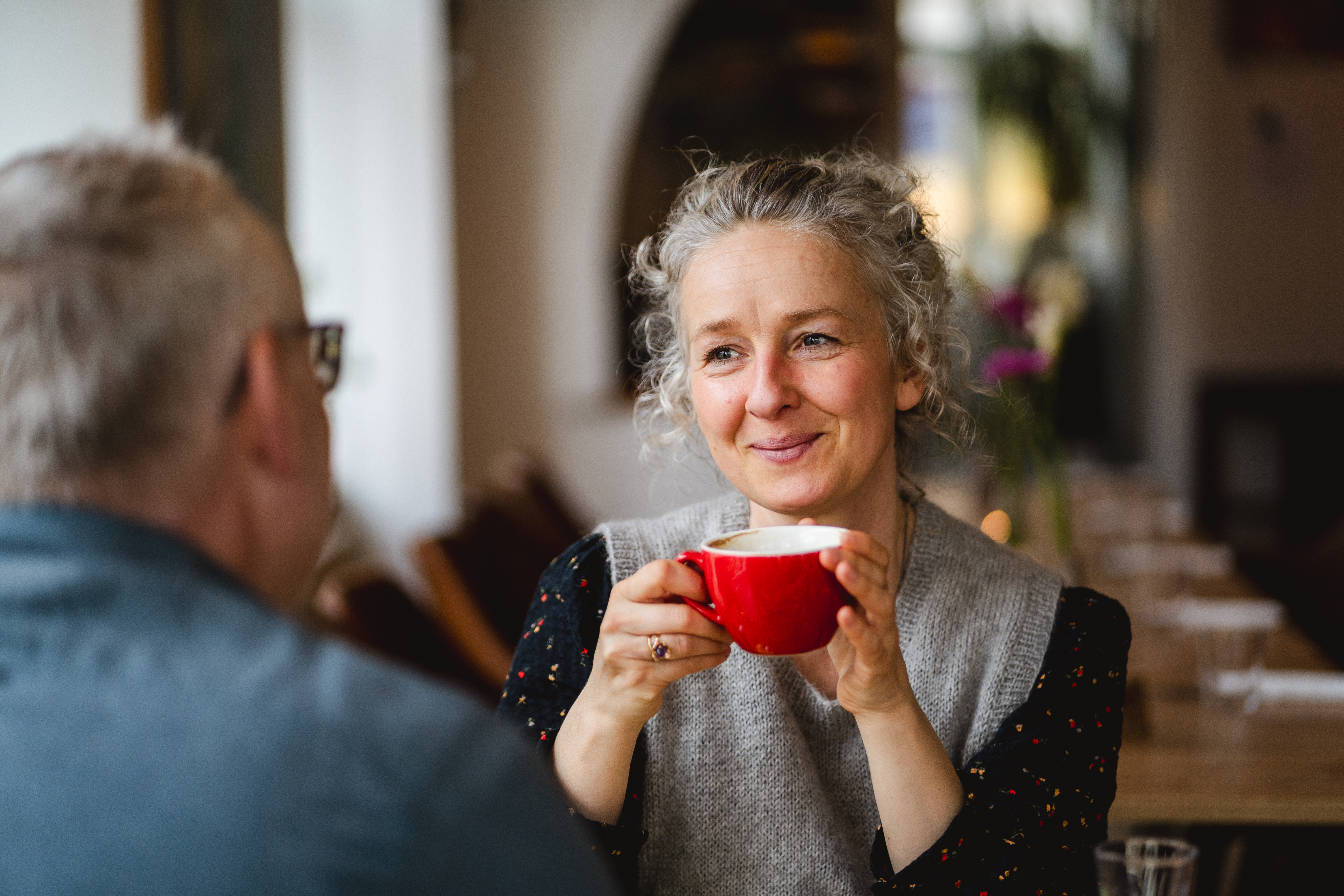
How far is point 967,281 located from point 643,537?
1.66 feet

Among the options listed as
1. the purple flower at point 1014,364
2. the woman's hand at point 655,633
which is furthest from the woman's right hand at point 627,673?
the purple flower at point 1014,364

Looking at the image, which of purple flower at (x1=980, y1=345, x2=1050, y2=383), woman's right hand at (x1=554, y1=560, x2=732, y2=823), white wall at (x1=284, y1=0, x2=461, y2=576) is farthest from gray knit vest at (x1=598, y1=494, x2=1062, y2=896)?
white wall at (x1=284, y1=0, x2=461, y2=576)

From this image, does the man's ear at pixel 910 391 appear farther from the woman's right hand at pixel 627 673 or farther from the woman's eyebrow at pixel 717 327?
the woman's right hand at pixel 627 673

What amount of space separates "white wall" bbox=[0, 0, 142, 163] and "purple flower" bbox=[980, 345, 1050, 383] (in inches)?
65.9

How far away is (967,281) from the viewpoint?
1.51 metres

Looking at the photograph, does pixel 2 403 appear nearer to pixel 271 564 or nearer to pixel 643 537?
pixel 271 564

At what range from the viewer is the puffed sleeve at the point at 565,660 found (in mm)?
1208

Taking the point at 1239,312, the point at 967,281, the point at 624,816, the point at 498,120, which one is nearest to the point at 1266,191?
the point at 1239,312

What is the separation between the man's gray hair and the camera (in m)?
0.65

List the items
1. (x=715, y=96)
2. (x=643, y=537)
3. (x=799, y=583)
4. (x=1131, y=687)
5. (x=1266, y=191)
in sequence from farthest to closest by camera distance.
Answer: (x=1266, y=191), (x=715, y=96), (x=1131, y=687), (x=643, y=537), (x=799, y=583)

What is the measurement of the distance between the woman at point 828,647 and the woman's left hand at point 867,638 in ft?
0.38

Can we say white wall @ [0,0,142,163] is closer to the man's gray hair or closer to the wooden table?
the man's gray hair

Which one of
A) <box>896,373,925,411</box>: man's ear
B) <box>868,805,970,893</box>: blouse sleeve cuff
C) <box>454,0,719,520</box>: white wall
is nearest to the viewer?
<box>868,805,970,893</box>: blouse sleeve cuff

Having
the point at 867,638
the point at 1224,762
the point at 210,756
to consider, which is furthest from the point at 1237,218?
the point at 210,756
